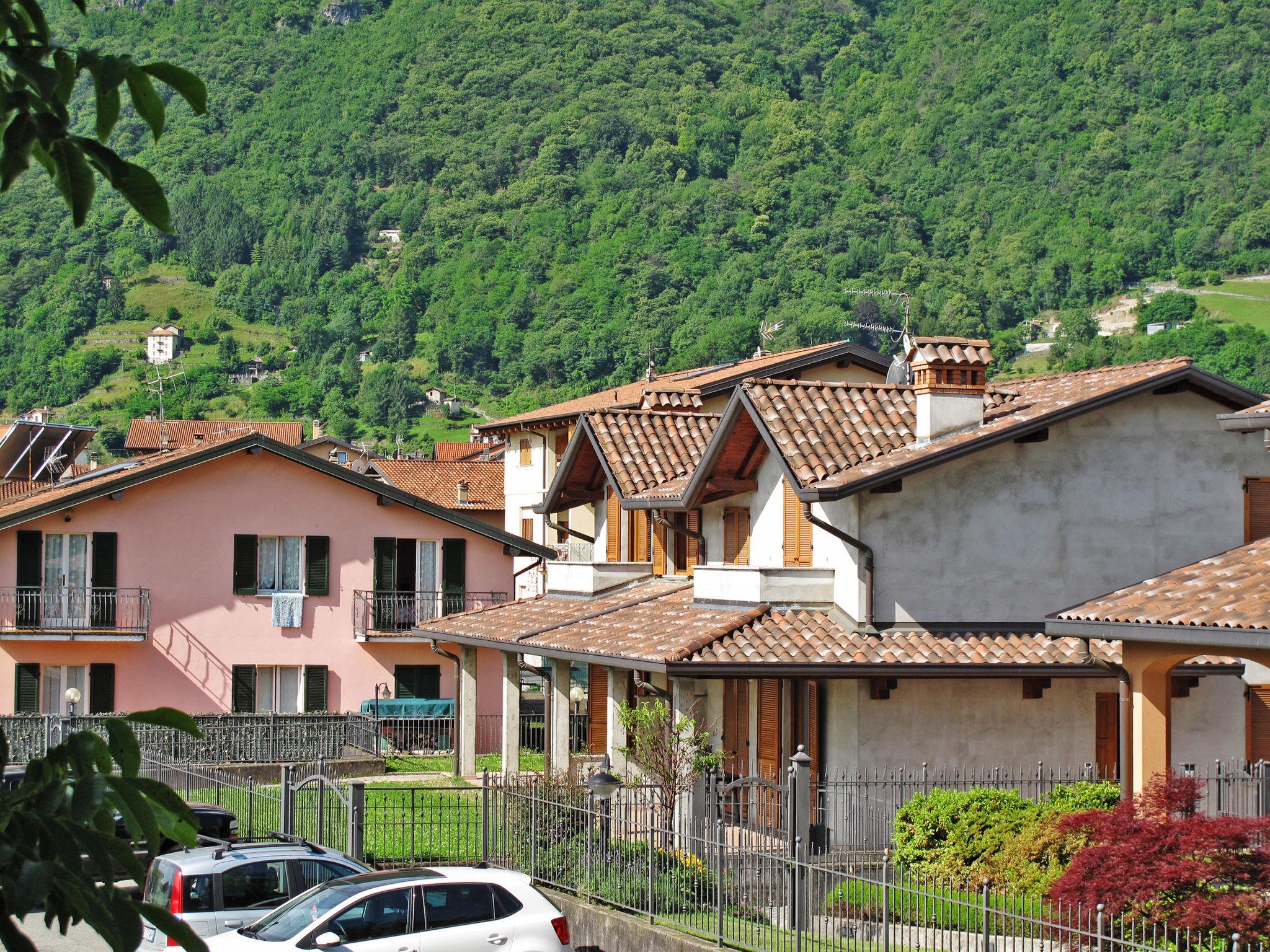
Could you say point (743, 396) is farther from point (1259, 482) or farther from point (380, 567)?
point (380, 567)

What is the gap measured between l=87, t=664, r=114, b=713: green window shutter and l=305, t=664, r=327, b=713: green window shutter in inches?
163

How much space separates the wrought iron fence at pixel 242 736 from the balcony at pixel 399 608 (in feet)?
11.3

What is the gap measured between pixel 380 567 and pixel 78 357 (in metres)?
166

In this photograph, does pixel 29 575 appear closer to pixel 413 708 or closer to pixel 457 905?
pixel 413 708

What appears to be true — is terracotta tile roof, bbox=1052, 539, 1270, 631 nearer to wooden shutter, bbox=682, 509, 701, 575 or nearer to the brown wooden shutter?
wooden shutter, bbox=682, 509, 701, 575

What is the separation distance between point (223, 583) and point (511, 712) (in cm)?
980

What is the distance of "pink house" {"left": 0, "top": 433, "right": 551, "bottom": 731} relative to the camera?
116 ft

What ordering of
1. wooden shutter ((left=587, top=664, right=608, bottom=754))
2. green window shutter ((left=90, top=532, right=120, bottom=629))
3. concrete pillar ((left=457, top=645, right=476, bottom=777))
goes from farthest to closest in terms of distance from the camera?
green window shutter ((left=90, top=532, right=120, bottom=629)) → concrete pillar ((left=457, top=645, right=476, bottom=777)) → wooden shutter ((left=587, top=664, right=608, bottom=754))

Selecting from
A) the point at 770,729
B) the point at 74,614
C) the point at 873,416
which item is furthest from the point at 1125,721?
the point at 74,614

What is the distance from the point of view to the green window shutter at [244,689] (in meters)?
37.0

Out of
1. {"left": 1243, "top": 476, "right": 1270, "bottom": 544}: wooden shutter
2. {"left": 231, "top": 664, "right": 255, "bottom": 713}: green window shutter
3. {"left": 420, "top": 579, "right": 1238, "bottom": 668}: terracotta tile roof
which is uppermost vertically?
{"left": 1243, "top": 476, "right": 1270, "bottom": 544}: wooden shutter

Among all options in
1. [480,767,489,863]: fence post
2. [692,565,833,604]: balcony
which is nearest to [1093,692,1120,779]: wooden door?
→ [692,565,833,604]: balcony

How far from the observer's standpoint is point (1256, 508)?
2373cm

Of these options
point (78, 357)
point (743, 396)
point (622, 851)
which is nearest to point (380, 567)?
point (743, 396)
